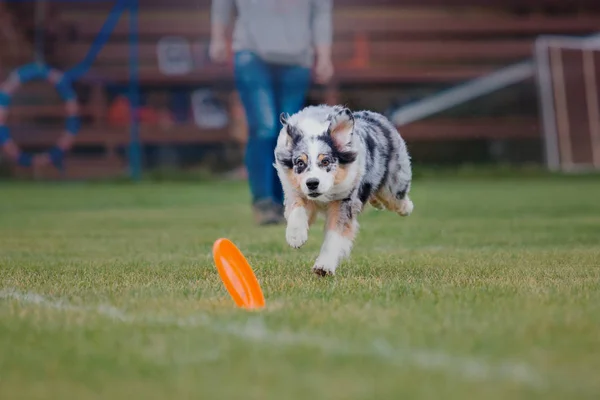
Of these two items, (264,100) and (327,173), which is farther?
(264,100)

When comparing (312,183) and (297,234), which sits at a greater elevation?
(312,183)

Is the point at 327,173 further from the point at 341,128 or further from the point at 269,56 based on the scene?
the point at 269,56

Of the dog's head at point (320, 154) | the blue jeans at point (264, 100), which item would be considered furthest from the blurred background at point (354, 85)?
the dog's head at point (320, 154)

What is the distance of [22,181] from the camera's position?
54.6 ft

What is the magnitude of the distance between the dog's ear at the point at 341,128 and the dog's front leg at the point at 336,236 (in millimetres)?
343

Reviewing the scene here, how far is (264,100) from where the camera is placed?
8227mm

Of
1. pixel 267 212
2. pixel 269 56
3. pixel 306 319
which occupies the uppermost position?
pixel 269 56

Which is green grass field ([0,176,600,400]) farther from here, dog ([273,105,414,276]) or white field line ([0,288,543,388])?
dog ([273,105,414,276])

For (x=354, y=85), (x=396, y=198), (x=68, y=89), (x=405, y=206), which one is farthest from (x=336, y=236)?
(x=354, y=85)

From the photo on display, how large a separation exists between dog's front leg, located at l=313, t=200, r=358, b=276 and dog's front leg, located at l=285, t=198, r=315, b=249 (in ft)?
0.37

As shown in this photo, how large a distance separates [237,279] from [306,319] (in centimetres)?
53

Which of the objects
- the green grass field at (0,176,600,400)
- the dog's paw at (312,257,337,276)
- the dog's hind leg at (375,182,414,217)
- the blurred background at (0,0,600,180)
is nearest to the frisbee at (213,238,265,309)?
the green grass field at (0,176,600,400)

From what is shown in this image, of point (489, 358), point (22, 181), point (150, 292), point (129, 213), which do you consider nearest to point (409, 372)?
point (489, 358)

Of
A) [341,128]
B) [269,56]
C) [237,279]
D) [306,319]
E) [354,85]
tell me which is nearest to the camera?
[306,319]
